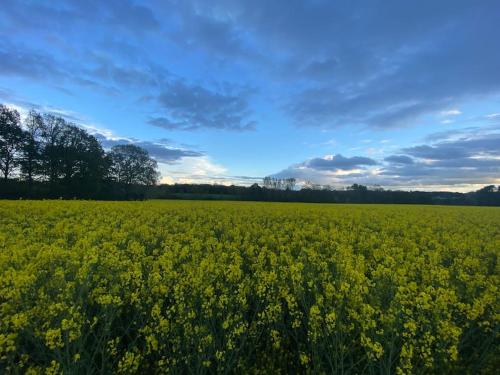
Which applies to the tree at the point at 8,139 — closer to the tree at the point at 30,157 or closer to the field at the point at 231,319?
the tree at the point at 30,157

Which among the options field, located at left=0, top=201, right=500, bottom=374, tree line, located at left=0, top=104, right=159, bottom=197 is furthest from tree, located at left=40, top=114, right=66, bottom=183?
field, located at left=0, top=201, right=500, bottom=374

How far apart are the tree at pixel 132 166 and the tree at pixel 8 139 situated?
19035 mm

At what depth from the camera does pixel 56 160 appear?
4775 centimetres

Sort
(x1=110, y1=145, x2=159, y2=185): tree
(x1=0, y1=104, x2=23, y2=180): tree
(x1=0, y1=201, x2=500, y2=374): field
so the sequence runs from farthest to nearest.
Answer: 1. (x1=110, y1=145, x2=159, y2=185): tree
2. (x1=0, y1=104, x2=23, y2=180): tree
3. (x1=0, y1=201, x2=500, y2=374): field

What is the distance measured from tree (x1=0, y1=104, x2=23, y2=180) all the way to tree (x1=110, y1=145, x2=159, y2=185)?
19035 millimetres

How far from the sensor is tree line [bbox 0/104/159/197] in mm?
42594

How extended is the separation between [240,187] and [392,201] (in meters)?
33.3

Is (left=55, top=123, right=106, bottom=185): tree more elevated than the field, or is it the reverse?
(left=55, top=123, right=106, bottom=185): tree

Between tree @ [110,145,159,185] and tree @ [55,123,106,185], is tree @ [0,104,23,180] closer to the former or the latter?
tree @ [55,123,106,185]

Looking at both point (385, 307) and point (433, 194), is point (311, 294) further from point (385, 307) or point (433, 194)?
point (433, 194)

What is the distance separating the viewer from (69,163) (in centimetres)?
4919

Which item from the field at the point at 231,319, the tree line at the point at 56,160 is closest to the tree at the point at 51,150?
the tree line at the point at 56,160

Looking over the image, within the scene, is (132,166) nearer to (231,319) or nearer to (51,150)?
(51,150)

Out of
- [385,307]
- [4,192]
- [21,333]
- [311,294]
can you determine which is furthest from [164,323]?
[4,192]
